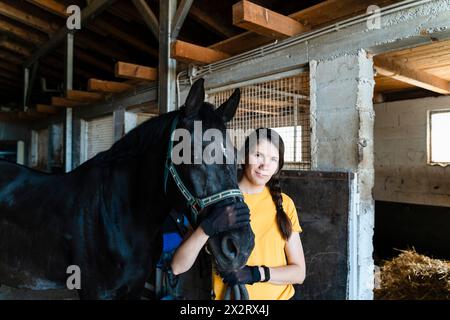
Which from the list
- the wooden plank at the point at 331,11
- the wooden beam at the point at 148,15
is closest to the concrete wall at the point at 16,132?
the wooden beam at the point at 148,15

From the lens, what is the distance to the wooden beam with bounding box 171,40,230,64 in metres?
2.54

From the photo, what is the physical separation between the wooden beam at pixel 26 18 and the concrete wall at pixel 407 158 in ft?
19.0

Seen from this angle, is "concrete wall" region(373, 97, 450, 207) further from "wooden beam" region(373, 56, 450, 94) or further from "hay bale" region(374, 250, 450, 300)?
"hay bale" region(374, 250, 450, 300)

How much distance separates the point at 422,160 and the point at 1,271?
501cm

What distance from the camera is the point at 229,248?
3.64 ft

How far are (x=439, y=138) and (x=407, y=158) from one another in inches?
19.9

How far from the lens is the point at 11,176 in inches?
70.9

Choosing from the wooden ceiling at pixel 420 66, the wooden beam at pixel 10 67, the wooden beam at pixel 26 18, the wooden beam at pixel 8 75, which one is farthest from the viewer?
the wooden beam at pixel 8 75

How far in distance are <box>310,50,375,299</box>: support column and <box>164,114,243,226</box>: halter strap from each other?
40.0 inches

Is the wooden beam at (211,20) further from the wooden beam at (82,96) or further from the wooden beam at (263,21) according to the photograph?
the wooden beam at (82,96)

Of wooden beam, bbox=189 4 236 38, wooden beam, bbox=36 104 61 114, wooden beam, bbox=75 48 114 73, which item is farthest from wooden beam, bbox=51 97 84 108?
wooden beam, bbox=189 4 236 38

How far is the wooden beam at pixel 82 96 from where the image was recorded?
4.38m

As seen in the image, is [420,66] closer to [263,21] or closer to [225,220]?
[263,21]
